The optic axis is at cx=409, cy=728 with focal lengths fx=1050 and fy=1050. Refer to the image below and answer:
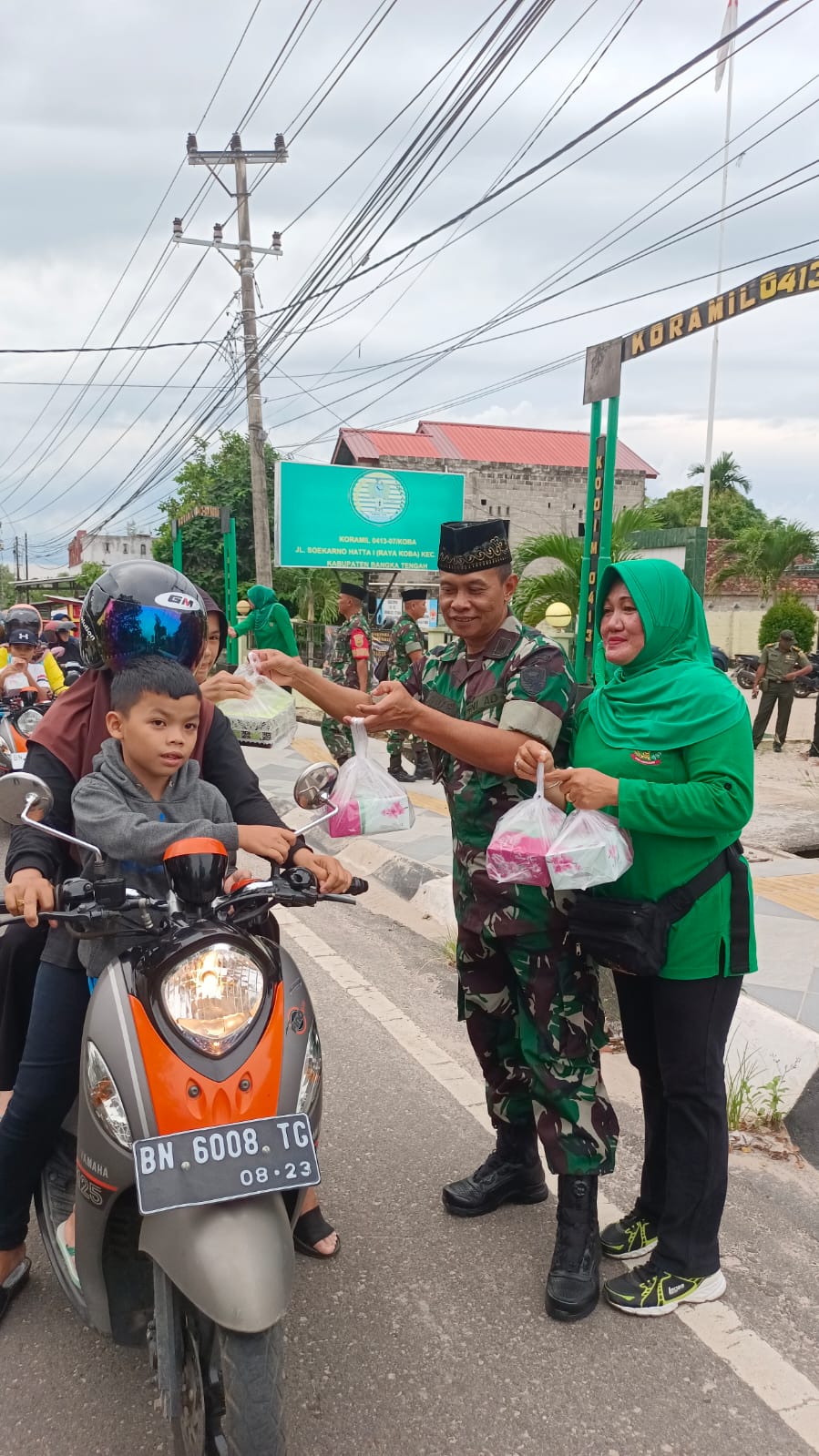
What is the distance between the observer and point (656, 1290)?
269 centimetres

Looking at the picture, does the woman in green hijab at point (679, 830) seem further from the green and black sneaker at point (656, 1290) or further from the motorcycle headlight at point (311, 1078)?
the motorcycle headlight at point (311, 1078)

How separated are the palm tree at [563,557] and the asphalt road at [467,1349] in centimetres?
915

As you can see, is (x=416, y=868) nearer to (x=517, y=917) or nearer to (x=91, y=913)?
(x=517, y=917)

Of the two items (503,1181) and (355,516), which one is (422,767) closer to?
(503,1181)

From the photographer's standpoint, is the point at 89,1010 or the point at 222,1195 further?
the point at 89,1010

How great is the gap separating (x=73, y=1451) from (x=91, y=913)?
47.0 inches

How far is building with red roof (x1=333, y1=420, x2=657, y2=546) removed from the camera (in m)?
37.0

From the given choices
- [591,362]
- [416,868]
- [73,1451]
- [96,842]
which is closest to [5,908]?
[96,842]

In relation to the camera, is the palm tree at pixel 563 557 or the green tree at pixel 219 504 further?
the green tree at pixel 219 504

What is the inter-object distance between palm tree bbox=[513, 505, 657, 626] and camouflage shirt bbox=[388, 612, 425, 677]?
203cm

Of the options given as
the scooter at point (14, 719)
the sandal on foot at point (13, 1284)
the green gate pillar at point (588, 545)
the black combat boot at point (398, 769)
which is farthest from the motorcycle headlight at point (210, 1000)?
the black combat boot at point (398, 769)

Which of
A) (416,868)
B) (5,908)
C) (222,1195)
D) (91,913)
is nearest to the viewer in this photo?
(222,1195)

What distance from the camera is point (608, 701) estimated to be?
272cm

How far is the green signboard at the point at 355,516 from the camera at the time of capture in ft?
57.7
